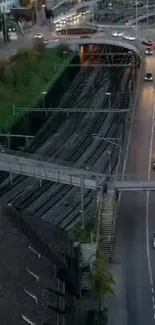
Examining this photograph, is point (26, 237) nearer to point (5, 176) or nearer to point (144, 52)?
point (5, 176)

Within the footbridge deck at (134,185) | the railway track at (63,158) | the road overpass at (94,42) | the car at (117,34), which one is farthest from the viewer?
the car at (117,34)

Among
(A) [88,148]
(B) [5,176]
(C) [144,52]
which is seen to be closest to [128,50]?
(C) [144,52]

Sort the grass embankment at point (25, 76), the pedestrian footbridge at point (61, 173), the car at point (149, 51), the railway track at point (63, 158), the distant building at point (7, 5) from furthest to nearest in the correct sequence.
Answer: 1. the distant building at point (7, 5)
2. the car at point (149, 51)
3. the grass embankment at point (25, 76)
4. the railway track at point (63, 158)
5. the pedestrian footbridge at point (61, 173)

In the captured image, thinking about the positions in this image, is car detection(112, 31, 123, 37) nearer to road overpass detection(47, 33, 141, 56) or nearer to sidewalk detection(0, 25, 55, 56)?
road overpass detection(47, 33, 141, 56)

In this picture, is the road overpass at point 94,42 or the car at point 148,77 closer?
the car at point 148,77

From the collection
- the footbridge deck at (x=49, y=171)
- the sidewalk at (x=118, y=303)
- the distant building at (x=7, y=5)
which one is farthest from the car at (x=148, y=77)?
the sidewalk at (x=118, y=303)

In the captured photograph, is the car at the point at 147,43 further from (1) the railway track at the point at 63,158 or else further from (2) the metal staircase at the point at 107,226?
(2) the metal staircase at the point at 107,226

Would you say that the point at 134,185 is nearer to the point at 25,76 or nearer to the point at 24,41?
the point at 25,76

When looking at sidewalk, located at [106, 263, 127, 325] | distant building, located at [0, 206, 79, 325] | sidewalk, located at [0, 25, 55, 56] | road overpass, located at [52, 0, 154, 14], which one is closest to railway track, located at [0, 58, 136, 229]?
sidewalk, located at [106, 263, 127, 325]
